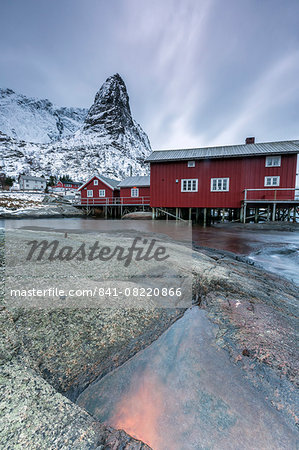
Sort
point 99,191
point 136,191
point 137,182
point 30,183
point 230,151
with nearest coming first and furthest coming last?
point 230,151
point 136,191
point 137,182
point 99,191
point 30,183

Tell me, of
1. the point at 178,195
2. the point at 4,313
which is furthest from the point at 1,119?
the point at 4,313

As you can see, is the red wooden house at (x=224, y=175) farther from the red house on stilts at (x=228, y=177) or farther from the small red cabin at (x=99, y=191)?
the small red cabin at (x=99, y=191)

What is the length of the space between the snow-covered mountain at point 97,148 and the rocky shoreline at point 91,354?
278 feet

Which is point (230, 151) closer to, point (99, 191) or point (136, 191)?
point (136, 191)

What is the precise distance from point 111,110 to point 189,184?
128 metres

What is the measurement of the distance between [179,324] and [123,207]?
83.8 ft

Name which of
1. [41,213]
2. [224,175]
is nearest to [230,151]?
[224,175]

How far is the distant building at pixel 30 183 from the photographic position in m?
62.4

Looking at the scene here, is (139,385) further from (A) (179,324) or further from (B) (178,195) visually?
(B) (178,195)

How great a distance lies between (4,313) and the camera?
1943 mm

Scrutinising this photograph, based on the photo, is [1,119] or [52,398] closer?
[52,398]

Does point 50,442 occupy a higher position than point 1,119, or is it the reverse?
point 1,119

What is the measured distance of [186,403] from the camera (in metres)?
1.35

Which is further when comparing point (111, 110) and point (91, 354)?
point (111, 110)
